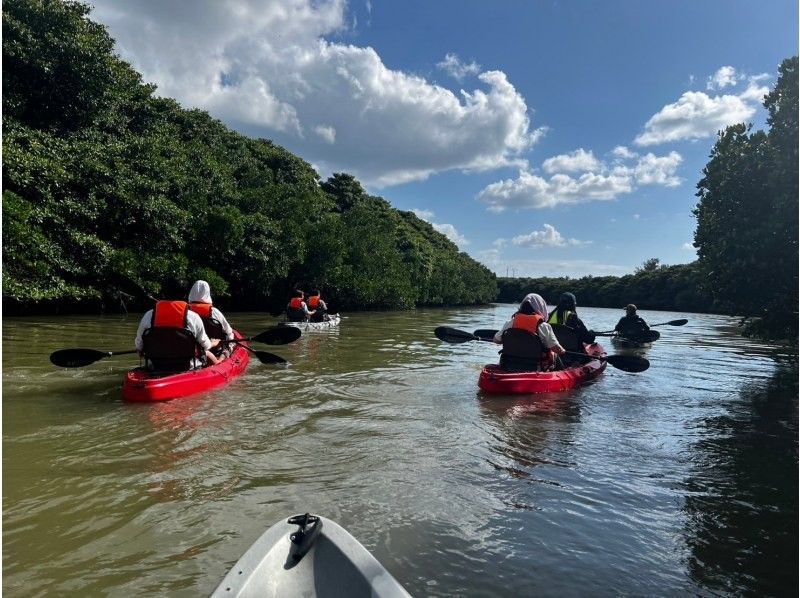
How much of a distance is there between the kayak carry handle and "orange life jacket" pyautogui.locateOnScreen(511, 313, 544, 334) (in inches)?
234

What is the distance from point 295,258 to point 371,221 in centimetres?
1272

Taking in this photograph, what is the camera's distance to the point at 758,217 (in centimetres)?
948

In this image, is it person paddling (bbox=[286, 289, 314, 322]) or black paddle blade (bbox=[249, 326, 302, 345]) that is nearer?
black paddle blade (bbox=[249, 326, 302, 345])

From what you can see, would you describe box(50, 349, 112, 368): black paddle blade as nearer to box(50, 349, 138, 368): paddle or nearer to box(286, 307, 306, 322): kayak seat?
box(50, 349, 138, 368): paddle

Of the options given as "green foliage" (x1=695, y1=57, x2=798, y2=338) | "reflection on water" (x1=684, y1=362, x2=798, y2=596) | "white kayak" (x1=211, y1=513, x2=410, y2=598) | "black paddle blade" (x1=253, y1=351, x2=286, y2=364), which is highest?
"green foliage" (x1=695, y1=57, x2=798, y2=338)

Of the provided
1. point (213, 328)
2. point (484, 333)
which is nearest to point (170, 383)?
point (213, 328)

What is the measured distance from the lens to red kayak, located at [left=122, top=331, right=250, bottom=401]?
6.77 metres

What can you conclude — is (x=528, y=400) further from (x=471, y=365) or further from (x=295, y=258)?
(x=295, y=258)

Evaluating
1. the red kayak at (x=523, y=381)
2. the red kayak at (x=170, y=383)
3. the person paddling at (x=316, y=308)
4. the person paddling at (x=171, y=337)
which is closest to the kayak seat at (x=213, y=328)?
the red kayak at (x=170, y=383)

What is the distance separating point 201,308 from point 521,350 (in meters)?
5.23

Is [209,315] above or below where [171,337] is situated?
above

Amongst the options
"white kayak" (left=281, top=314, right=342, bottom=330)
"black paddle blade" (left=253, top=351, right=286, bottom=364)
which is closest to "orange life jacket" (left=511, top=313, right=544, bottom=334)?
"black paddle blade" (left=253, top=351, right=286, bottom=364)

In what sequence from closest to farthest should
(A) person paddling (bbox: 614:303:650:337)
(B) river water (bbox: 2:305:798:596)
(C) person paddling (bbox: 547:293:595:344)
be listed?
(B) river water (bbox: 2:305:798:596)
(C) person paddling (bbox: 547:293:595:344)
(A) person paddling (bbox: 614:303:650:337)

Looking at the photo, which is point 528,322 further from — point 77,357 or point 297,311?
point 297,311
